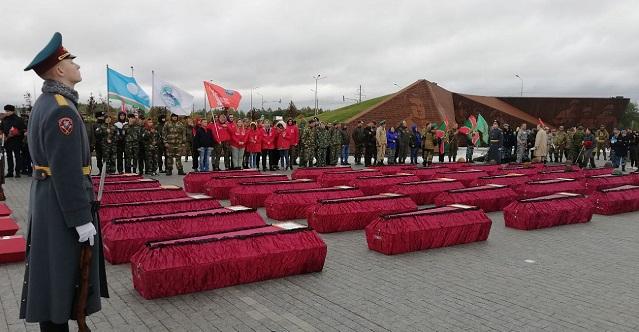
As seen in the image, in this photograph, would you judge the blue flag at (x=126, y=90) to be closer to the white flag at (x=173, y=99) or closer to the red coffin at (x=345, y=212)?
the white flag at (x=173, y=99)

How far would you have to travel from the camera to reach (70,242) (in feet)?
10.1

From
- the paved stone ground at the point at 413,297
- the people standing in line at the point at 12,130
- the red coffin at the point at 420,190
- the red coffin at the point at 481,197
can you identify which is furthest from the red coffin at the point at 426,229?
the people standing in line at the point at 12,130

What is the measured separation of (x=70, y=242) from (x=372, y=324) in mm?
2413

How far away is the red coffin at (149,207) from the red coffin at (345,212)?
176 centimetres

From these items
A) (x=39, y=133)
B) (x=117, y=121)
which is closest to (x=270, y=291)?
(x=39, y=133)

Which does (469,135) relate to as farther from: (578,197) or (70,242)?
(70,242)

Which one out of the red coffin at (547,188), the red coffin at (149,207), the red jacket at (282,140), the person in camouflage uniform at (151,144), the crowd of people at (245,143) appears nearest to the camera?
the red coffin at (149,207)

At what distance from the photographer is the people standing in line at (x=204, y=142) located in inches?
639

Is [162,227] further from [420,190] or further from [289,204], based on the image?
[420,190]

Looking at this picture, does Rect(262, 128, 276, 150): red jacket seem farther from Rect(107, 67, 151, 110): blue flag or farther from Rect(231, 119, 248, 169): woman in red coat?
Rect(107, 67, 151, 110): blue flag

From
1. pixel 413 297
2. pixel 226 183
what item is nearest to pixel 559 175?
pixel 226 183

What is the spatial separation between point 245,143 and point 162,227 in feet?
36.2

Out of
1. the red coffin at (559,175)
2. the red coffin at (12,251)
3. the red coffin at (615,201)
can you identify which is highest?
the red coffin at (559,175)

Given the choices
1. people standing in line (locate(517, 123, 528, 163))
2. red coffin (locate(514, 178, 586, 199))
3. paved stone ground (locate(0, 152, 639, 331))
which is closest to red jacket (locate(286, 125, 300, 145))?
red coffin (locate(514, 178, 586, 199))
